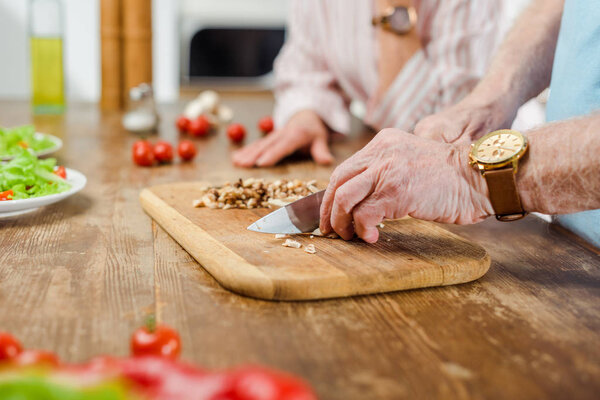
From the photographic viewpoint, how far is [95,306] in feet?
2.65

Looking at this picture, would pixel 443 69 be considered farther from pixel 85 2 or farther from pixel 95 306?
pixel 85 2

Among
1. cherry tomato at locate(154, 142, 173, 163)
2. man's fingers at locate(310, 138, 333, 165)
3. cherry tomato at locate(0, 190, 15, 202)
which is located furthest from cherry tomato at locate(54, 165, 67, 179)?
man's fingers at locate(310, 138, 333, 165)

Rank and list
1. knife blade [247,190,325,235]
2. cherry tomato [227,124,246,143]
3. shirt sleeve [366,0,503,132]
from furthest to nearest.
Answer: cherry tomato [227,124,246,143]
shirt sleeve [366,0,503,132]
knife blade [247,190,325,235]

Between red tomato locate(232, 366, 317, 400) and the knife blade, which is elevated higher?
red tomato locate(232, 366, 317, 400)

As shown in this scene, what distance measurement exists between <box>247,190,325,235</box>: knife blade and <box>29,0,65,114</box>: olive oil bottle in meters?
1.51

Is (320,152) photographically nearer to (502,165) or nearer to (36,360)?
(502,165)

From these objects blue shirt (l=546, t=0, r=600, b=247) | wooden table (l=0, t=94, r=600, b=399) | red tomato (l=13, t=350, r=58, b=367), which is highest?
blue shirt (l=546, t=0, r=600, b=247)

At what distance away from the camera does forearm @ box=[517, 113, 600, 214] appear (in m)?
0.83

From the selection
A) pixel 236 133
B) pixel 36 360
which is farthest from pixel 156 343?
pixel 236 133

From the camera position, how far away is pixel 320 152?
5.74 feet

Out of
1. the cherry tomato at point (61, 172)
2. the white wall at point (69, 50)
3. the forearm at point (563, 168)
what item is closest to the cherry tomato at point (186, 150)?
the cherry tomato at point (61, 172)

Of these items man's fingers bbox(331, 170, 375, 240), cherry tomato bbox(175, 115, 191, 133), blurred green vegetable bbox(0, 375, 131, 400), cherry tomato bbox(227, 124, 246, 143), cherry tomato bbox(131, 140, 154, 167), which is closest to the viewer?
blurred green vegetable bbox(0, 375, 131, 400)

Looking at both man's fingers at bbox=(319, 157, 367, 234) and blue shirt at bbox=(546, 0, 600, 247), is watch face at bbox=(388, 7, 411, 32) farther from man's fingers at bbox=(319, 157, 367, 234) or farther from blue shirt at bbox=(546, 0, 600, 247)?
man's fingers at bbox=(319, 157, 367, 234)

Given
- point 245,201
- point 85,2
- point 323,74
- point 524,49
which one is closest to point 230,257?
point 245,201
